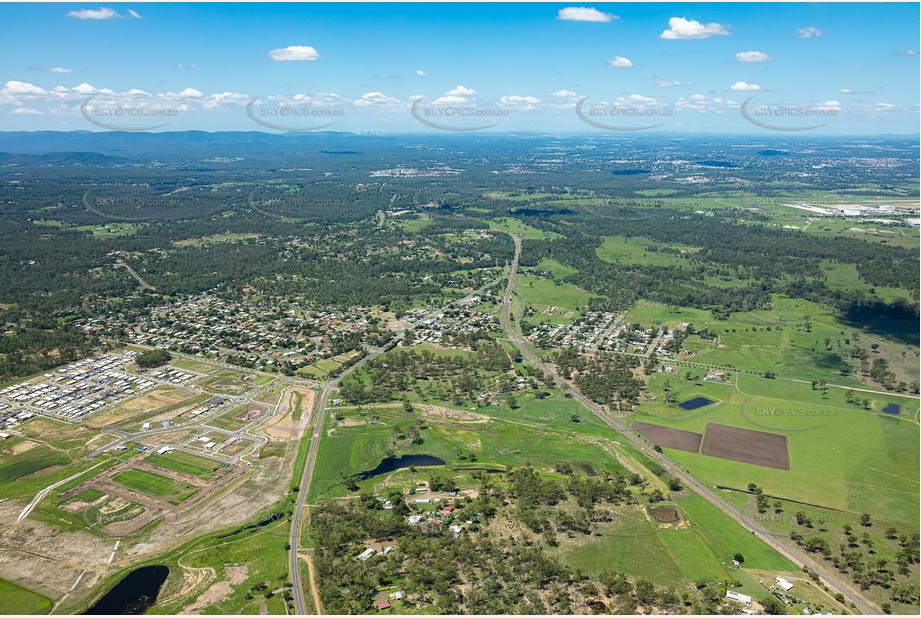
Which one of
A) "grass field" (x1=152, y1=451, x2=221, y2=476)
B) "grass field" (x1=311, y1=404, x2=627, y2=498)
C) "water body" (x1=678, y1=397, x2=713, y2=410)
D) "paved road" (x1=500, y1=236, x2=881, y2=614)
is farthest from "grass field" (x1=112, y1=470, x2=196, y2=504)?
"water body" (x1=678, y1=397, x2=713, y2=410)

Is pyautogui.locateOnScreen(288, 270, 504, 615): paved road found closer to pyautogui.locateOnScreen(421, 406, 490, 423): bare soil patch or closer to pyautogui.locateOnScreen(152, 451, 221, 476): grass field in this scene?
pyautogui.locateOnScreen(152, 451, 221, 476): grass field

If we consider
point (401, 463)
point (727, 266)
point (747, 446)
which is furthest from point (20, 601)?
point (727, 266)

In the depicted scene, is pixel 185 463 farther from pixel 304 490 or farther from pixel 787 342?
pixel 787 342

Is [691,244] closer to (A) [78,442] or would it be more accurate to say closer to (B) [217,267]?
(B) [217,267]

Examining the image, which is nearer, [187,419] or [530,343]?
[187,419]

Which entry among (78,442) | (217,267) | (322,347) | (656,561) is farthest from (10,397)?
(656,561)

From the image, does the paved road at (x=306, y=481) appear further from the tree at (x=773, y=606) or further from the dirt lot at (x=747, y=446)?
the dirt lot at (x=747, y=446)
